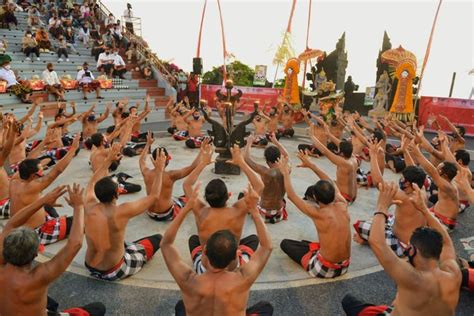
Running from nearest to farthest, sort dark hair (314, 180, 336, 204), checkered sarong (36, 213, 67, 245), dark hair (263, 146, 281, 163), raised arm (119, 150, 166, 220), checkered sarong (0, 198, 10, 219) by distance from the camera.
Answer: raised arm (119, 150, 166, 220) → dark hair (314, 180, 336, 204) → checkered sarong (36, 213, 67, 245) → checkered sarong (0, 198, 10, 219) → dark hair (263, 146, 281, 163)

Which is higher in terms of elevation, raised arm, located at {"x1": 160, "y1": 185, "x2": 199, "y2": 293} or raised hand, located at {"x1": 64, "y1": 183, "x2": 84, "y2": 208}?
raised hand, located at {"x1": 64, "y1": 183, "x2": 84, "y2": 208}

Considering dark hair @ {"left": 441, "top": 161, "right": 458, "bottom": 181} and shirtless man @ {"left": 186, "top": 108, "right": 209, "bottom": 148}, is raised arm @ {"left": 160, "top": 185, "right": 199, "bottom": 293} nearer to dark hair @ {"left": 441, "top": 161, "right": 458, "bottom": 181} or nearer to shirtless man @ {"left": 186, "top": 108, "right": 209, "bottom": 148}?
dark hair @ {"left": 441, "top": 161, "right": 458, "bottom": 181}

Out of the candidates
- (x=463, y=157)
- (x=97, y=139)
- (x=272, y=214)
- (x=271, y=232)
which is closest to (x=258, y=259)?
(x=271, y=232)

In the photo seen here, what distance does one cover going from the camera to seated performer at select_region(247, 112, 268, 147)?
440 inches

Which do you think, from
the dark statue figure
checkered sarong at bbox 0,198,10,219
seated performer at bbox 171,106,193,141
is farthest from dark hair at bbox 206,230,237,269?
seated performer at bbox 171,106,193,141

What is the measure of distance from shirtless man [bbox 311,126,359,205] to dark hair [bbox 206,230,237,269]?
346cm

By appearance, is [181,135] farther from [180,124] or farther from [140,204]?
[140,204]

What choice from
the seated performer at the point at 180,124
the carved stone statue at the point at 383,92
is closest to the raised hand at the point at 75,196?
Answer: the seated performer at the point at 180,124

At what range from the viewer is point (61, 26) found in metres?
18.2

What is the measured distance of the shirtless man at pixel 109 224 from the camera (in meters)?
3.78

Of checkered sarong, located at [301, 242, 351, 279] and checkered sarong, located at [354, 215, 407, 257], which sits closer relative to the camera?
checkered sarong, located at [301, 242, 351, 279]

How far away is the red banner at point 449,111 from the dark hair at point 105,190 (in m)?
13.4

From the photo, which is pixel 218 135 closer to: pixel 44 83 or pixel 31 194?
pixel 31 194

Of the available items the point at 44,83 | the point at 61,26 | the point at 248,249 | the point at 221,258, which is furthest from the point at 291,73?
the point at 221,258
